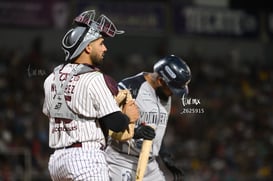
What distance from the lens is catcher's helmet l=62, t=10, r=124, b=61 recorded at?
537 cm

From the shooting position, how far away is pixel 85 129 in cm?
520

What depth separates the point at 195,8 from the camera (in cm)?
1312

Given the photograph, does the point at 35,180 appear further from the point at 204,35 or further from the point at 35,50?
the point at 204,35

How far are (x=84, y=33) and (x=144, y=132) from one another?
94 centimetres

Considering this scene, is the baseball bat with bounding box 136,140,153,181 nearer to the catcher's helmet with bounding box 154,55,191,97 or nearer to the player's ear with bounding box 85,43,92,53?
the catcher's helmet with bounding box 154,55,191,97

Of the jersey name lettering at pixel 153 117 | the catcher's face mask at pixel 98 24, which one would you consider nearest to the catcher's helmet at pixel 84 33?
the catcher's face mask at pixel 98 24

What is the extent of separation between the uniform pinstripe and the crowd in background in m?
5.86

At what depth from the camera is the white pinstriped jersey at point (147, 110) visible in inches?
259

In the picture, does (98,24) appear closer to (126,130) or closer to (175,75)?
(126,130)

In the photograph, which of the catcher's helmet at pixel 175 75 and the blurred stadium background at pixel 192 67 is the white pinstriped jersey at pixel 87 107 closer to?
the catcher's helmet at pixel 175 75

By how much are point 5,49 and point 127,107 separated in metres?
9.13

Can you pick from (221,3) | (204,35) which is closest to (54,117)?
(221,3)

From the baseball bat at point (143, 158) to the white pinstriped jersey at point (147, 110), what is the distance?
14.3 inches

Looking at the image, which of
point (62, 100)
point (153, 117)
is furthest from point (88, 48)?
point (153, 117)
